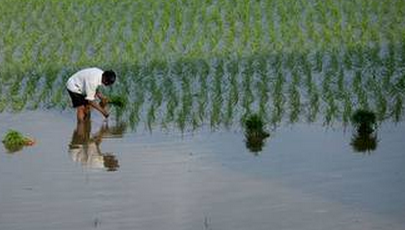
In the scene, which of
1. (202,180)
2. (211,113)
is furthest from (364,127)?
(202,180)

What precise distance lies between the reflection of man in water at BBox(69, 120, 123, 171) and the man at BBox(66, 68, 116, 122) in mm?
146

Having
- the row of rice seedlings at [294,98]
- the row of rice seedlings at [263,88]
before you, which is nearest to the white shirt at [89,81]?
the row of rice seedlings at [263,88]

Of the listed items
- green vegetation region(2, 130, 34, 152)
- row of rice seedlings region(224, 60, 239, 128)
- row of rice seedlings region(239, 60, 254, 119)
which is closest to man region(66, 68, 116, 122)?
green vegetation region(2, 130, 34, 152)

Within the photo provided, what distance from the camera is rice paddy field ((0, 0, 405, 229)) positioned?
6539 millimetres

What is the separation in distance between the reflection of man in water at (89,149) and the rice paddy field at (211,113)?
0.04 meters

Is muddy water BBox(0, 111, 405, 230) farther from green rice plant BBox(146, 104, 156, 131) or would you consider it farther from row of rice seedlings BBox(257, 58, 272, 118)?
row of rice seedlings BBox(257, 58, 272, 118)

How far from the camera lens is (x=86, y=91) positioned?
9.66 meters

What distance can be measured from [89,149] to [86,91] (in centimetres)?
112

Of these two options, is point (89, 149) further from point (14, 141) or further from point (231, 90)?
point (231, 90)

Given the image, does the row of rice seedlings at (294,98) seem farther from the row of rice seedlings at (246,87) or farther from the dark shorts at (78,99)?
the dark shorts at (78,99)

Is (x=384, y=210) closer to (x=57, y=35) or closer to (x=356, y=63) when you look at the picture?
(x=356, y=63)

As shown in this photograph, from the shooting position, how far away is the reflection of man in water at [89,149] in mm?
8079

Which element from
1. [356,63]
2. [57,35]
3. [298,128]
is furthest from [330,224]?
[57,35]

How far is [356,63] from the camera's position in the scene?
464 inches
